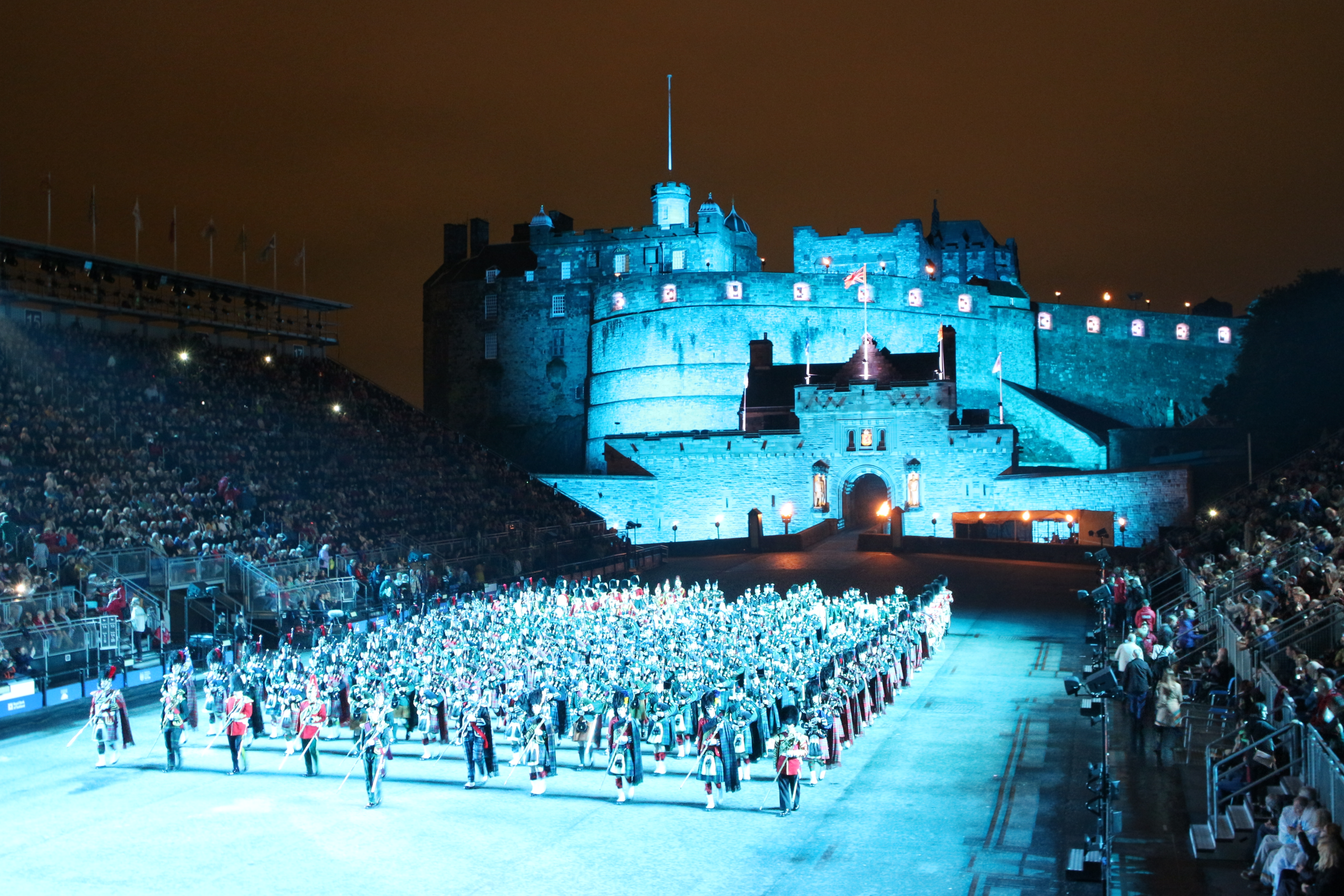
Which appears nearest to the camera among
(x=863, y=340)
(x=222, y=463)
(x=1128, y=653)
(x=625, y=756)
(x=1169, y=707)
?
(x=625, y=756)

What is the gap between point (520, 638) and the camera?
81.6 ft

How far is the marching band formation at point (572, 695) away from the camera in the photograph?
17.8 meters

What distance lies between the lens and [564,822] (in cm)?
1605

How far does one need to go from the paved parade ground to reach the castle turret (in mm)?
54673

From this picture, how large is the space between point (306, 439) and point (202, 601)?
15425mm

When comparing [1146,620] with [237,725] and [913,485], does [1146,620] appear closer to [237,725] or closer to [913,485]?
[237,725]

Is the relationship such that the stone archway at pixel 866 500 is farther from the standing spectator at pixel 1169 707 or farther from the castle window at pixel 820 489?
the standing spectator at pixel 1169 707

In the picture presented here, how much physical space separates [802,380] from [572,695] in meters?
43.2

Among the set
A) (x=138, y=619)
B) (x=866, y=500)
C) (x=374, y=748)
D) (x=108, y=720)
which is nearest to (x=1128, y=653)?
(x=374, y=748)

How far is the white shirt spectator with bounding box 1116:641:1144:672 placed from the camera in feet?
69.9

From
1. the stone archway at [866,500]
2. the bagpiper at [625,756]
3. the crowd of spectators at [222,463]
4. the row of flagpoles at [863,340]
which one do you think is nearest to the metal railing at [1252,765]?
the bagpiper at [625,756]

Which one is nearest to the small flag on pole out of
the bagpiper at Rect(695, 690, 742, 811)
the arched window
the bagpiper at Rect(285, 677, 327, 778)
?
the arched window

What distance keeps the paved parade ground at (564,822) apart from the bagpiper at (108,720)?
14.9 inches

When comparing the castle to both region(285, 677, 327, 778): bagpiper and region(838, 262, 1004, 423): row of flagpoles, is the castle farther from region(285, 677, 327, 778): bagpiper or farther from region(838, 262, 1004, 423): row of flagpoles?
region(285, 677, 327, 778): bagpiper
